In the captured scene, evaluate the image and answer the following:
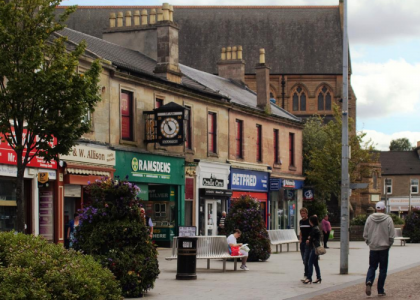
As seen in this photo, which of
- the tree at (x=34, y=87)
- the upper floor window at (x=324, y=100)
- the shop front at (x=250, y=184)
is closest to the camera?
the tree at (x=34, y=87)

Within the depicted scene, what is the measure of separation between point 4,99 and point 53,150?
1.70m

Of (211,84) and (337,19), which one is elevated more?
(337,19)

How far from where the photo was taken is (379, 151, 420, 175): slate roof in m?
92.8

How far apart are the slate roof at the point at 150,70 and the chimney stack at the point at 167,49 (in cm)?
54

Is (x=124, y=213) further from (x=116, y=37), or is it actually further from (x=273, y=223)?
(x=273, y=223)

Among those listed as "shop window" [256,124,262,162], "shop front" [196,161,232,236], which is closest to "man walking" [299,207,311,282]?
"shop front" [196,161,232,236]

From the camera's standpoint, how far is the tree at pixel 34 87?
58.0 feet

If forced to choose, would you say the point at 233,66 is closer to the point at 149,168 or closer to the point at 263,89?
the point at 263,89

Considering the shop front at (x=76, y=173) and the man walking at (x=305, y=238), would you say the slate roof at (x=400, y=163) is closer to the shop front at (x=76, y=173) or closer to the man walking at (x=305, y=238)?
the shop front at (x=76, y=173)

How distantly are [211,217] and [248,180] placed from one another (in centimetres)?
445

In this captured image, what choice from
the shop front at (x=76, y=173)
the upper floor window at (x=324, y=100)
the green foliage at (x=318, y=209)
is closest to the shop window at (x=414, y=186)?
the upper floor window at (x=324, y=100)

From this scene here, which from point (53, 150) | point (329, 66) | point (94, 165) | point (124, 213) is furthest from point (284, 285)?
point (329, 66)

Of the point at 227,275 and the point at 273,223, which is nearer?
the point at 227,275

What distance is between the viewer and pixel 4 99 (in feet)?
58.4
